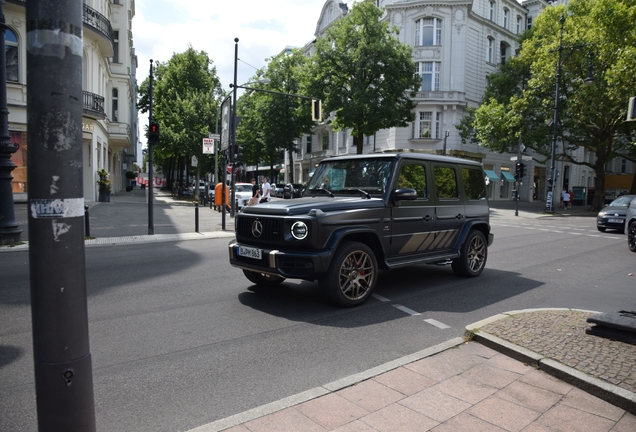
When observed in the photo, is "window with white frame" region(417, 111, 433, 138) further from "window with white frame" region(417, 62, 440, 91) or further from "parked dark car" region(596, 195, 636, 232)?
"parked dark car" region(596, 195, 636, 232)

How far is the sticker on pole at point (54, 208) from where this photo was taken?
6.70ft

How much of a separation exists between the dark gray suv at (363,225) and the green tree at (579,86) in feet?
81.2

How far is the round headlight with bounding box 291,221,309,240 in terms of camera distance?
5406mm

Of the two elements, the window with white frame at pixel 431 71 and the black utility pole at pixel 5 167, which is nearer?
the black utility pole at pixel 5 167

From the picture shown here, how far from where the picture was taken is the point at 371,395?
11.3 ft

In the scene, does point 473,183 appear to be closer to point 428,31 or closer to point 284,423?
point 284,423

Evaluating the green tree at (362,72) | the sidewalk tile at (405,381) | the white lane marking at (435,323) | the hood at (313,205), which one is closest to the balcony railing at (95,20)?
the green tree at (362,72)

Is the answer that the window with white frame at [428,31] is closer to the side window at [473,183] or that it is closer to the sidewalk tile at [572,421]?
the side window at [473,183]

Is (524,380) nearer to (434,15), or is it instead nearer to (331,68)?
(331,68)

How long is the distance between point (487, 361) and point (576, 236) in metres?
14.3

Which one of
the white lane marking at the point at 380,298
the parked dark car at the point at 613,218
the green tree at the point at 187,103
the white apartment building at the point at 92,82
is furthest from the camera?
the green tree at the point at 187,103

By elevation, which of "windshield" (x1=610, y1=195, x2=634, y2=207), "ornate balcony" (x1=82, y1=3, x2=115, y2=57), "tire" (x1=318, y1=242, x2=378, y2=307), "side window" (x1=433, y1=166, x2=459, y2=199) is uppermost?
"ornate balcony" (x1=82, y1=3, x2=115, y2=57)

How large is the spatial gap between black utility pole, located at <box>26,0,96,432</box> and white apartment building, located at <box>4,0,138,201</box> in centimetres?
1393

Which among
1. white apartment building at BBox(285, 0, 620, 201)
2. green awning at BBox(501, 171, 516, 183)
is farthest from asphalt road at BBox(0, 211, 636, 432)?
green awning at BBox(501, 171, 516, 183)
